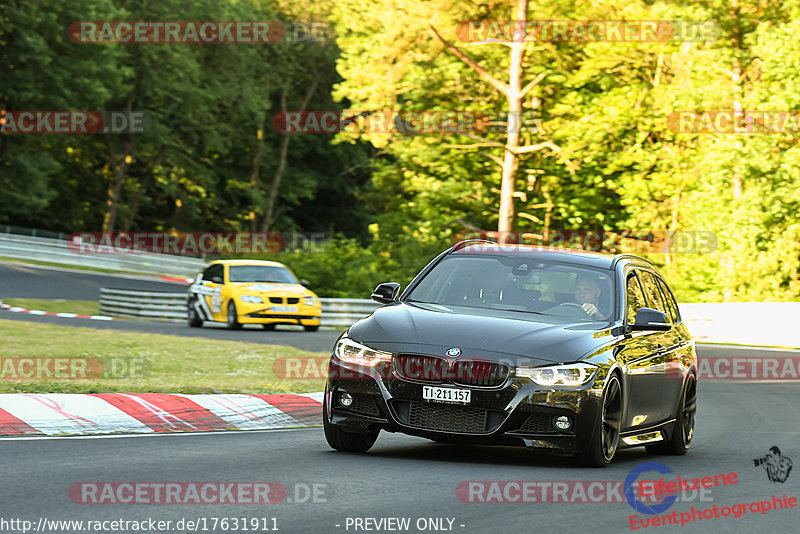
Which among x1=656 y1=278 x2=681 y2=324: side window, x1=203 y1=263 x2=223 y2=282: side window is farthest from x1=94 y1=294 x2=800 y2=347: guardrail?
x1=656 y1=278 x2=681 y2=324: side window

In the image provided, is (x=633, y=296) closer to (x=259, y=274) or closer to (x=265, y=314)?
(x=265, y=314)

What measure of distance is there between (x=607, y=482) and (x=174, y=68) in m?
61.8

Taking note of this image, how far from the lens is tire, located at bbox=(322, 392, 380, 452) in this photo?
A: 9438 millimetres

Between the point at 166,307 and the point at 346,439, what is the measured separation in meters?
23.9

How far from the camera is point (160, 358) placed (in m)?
17.8

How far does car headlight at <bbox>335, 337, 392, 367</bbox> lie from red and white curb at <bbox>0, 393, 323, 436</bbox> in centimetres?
248

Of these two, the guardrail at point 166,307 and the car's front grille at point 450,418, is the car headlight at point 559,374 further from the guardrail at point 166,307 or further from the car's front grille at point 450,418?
the guardrail at point 166,307

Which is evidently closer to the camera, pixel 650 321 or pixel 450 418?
pixel 450 418

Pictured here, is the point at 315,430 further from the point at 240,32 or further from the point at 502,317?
the point at 240,32

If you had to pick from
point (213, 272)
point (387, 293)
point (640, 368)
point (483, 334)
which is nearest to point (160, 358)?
point (387, 293)

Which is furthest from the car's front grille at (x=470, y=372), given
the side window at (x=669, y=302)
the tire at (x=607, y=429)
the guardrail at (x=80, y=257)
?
the guardrail at (x=80, y=257)

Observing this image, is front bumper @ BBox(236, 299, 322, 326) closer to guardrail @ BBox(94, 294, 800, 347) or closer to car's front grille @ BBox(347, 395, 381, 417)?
guardrail @ BBox(94, 294, 800, 347)

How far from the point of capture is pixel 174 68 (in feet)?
222

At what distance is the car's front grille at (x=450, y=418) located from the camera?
870 centimetres
